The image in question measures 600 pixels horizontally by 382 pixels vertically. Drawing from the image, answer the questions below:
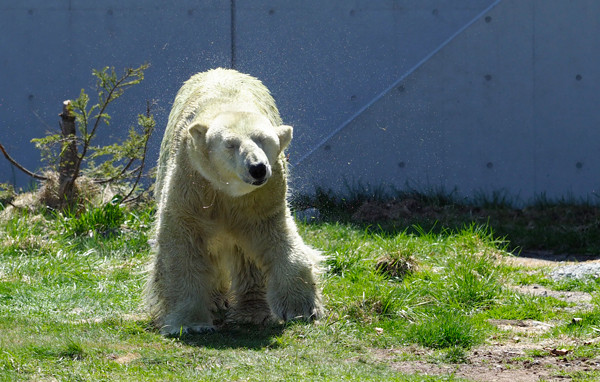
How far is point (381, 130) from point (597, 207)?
8.51 ft

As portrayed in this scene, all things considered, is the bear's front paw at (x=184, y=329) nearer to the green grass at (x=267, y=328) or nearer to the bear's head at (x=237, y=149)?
the green grass at (x=267, y=328)

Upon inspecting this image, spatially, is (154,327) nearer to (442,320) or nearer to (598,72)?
(442,320)

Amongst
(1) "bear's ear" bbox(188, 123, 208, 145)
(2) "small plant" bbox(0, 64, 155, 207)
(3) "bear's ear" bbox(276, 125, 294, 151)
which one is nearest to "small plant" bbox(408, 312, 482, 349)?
(3) "bear's ear" bbox(276, 125, 294, 151)

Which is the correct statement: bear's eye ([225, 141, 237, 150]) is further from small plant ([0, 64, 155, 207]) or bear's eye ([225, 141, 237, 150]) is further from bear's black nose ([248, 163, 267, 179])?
small plant ([0, 64, 155, 207])

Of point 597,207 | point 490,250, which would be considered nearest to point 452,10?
point 597,207

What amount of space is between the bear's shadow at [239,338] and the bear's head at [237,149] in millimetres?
886

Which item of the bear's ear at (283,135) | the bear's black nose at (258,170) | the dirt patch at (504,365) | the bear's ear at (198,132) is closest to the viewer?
the dirt patch at (504,365)

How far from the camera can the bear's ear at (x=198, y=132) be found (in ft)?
16.9

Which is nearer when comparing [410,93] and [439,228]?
[439,228]

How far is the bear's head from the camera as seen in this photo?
4805 mm

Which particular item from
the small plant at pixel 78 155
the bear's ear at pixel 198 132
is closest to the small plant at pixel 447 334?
the bear's ear at pixel 198 132

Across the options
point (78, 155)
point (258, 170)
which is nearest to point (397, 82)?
point (78, 155)

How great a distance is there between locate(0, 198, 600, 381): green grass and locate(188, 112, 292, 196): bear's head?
972 mm

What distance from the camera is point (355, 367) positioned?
454cm
